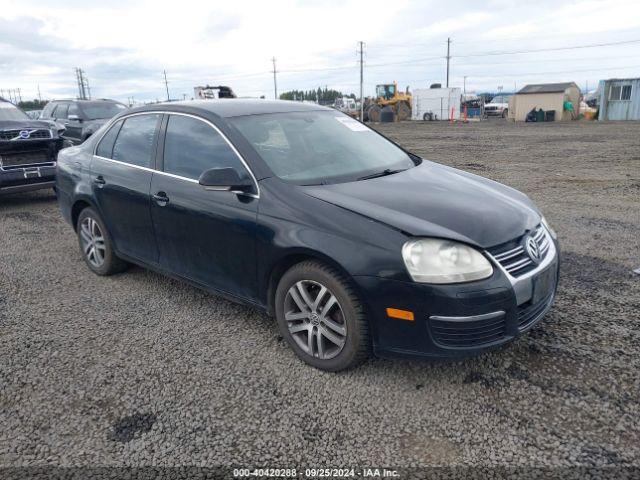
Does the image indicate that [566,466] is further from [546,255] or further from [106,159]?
[106,159]

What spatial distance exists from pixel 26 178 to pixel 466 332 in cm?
770

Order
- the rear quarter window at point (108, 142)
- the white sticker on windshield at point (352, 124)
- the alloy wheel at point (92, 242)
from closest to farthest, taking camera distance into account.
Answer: the white sticker on windshield at point (352, 124) < the rear quarter window at point (108, 142) < the alloy wheel at point (92, 242)

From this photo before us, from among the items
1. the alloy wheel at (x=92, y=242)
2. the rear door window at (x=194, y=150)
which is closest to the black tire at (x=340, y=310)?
the rear door window at (x=194, y=150)

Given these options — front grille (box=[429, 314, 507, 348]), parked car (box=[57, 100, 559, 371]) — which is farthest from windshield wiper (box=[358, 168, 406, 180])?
front grille (box=[429, 314, 507, 348])

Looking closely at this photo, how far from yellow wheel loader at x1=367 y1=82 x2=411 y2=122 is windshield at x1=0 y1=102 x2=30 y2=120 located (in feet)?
111

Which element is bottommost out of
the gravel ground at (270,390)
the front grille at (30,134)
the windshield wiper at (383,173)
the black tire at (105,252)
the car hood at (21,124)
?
the gravel ground at (270,390)

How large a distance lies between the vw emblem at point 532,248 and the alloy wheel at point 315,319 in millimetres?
1154

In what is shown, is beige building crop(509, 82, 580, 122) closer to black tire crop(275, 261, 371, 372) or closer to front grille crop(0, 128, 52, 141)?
front grille crop(0, 128, 52, 141)

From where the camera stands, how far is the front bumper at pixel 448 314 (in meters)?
2.75

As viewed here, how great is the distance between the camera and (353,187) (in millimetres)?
3406

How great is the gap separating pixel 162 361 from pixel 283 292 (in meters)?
0.94

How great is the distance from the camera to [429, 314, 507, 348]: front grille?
9.11 ft

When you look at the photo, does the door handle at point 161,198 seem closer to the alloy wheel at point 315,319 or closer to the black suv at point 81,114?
the alloy wheel at point 315,319

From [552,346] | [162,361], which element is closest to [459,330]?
[552,346]
